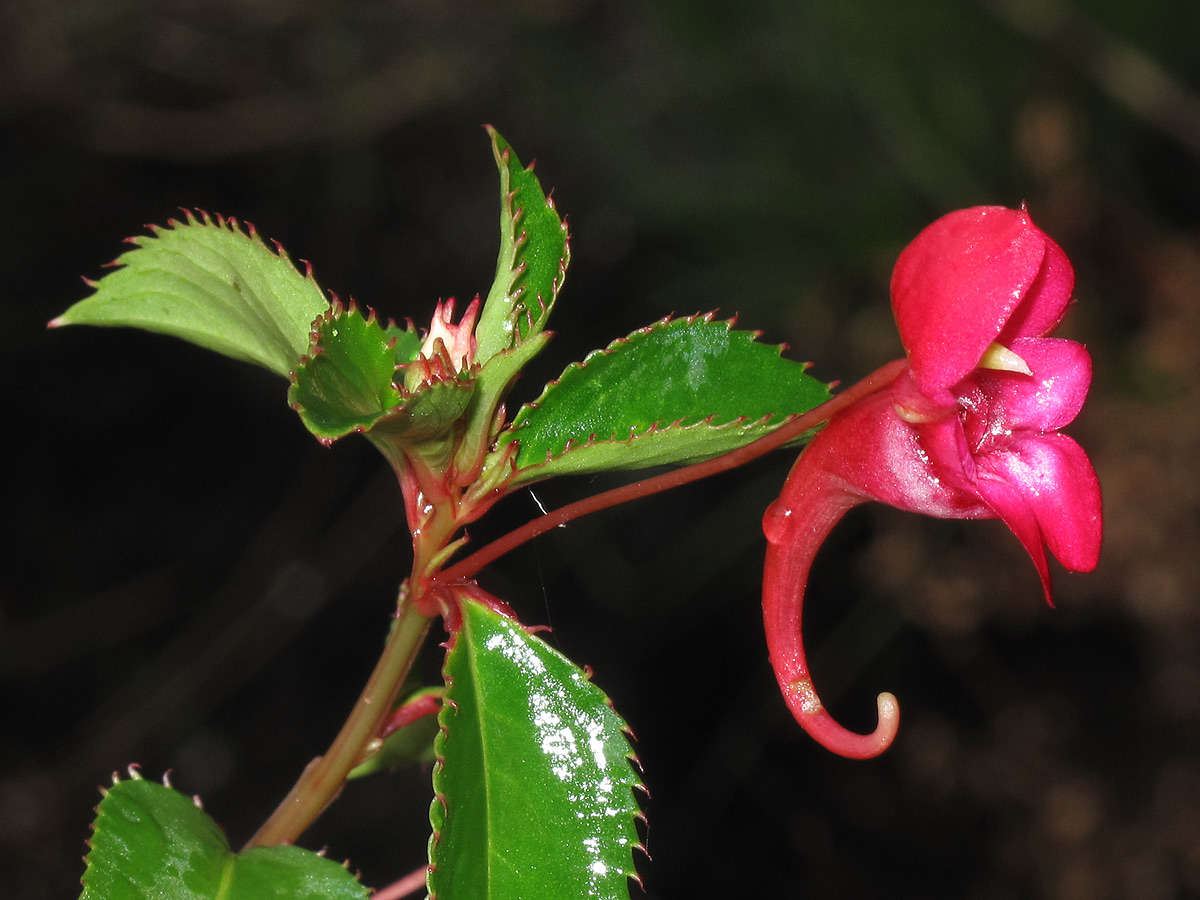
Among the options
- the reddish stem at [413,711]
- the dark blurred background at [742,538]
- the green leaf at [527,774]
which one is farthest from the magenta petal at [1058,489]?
the dark blurred background at [742,538]

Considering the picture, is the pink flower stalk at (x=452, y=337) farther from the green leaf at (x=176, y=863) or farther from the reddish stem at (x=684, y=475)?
the green leaf at (x=176, y=863)

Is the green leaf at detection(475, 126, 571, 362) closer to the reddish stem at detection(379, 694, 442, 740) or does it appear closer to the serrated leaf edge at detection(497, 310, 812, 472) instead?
the serrated leaf edge at detection(497, 310, 812, 472)

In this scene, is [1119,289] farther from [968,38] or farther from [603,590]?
[603,590]

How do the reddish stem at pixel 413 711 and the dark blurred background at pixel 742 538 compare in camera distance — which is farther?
the dark blurred background at pixel 742 538

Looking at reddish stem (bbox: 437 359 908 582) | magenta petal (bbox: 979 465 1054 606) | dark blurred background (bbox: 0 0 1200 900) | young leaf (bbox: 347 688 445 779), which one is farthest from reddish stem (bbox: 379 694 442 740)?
dark blurred background (bbox: 0 0 1200 900)

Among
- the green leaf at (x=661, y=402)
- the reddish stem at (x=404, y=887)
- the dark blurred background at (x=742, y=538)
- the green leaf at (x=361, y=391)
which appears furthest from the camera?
the dark blurred background at (x=742, y=538)

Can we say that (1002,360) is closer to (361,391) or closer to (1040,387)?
(1040,387)

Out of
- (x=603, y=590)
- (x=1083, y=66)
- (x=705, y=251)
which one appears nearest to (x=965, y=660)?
(x=603, y=590)
